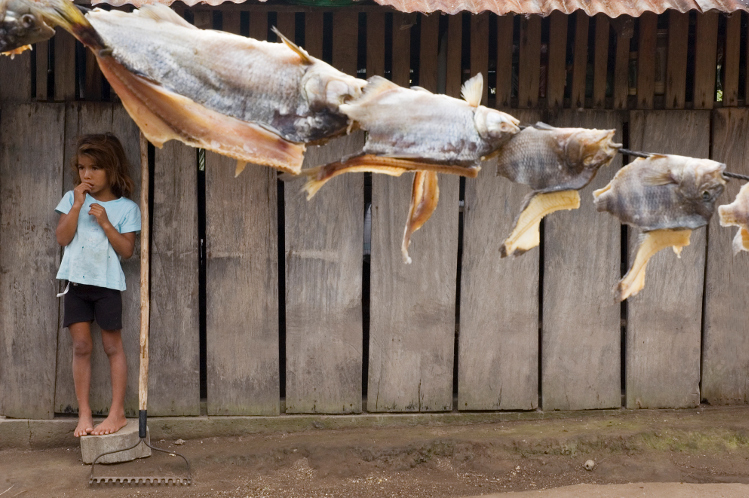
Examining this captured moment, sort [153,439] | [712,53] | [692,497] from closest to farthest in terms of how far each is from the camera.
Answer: [692,497]
[712,53]
[153,439]

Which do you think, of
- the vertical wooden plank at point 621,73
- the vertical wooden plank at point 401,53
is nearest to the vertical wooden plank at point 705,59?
the vertical wooden plank at point 621,73

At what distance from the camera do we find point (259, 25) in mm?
4293

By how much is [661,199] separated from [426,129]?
80cm

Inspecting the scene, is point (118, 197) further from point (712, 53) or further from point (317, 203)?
point (712, 53)

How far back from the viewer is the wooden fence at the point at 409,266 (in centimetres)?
449

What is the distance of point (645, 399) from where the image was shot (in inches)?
193

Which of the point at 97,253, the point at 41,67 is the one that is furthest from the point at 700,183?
the point at 41,67

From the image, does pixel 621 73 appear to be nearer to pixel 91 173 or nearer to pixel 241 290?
pixel 241 290

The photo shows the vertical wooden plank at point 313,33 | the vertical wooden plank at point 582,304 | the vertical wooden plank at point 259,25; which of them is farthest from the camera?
the vertical wooden plank at point 582,304

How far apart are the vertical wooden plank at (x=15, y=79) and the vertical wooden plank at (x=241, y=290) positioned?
3.93 feet

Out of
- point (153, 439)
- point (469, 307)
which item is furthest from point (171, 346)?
point (469, 307)

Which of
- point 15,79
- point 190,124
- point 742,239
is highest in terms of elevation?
point 15,79

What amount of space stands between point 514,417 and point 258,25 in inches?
120

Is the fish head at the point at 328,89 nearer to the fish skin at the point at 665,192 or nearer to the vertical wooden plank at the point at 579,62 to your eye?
the fish skin at the point at 665,192
